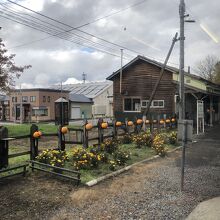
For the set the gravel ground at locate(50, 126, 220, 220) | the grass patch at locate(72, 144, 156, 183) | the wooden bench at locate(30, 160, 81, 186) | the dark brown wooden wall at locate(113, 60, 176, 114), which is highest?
the dark brown wooden wall at locate(113, 60, 176, 114)

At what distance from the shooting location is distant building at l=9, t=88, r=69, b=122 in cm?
4519

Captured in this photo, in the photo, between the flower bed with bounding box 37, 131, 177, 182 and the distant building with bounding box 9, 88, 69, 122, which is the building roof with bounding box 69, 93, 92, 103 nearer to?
the distant building with bounding box 9, 88, 69, 122

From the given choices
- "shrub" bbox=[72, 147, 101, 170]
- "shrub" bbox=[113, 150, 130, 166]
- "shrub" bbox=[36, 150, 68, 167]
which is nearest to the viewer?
"shrub" bbox=[36, 150, 68, 167]

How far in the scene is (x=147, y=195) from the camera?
644 centimetres

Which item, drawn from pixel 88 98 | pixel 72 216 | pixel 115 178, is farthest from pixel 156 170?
pixel 88 98

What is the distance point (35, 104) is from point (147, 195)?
1615 inches

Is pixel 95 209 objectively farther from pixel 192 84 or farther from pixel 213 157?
pixel 192 84

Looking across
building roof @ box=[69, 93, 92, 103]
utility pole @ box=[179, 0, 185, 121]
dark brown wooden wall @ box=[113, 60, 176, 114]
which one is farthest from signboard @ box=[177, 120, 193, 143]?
building roof @ box=[69, 93, 92, 103]

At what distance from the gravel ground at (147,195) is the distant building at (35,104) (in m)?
37.9

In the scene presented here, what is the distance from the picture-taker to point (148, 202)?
6000 mm

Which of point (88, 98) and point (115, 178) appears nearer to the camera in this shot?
point (115, 178)

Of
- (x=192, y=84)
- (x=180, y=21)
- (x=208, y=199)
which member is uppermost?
(x=180, y=21)

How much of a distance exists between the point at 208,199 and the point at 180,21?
1276 centimetres

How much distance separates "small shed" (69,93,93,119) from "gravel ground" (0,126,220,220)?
42346 mm
